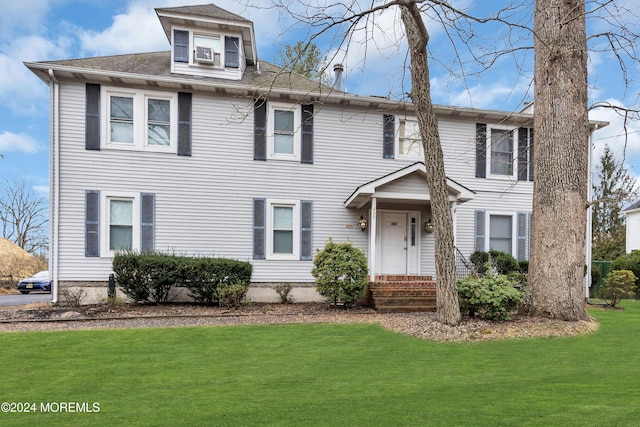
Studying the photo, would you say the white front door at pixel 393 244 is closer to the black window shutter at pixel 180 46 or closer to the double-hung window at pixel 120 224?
the double-hung window at pixel 120 224

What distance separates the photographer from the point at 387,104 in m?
11.3

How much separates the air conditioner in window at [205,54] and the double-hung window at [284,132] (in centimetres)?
226

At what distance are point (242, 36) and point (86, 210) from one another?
263 inches

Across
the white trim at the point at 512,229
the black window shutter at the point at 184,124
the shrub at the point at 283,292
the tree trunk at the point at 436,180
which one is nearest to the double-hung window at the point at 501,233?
the white trim at the point at 512,229

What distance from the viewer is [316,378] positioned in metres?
4.36

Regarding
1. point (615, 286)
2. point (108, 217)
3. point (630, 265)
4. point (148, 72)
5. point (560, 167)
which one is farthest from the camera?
point (630, 265)

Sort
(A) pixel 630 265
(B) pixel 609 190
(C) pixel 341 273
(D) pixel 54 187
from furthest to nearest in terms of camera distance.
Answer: (B) pixel 609 190 → (A) pixel 630 265 → (D) pixel 54 187 → (C) pixel 341 273

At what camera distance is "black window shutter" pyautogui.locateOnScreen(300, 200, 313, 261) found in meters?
10.9

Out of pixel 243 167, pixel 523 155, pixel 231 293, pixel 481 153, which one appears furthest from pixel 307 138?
pixel 523 155

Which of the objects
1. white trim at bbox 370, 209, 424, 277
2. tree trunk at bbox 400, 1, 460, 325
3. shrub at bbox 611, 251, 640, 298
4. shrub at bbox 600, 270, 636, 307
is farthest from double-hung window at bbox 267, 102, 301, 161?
shrub at bbox 611, 251, 640, 298

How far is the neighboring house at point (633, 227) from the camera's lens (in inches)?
997

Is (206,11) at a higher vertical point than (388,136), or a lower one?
higher

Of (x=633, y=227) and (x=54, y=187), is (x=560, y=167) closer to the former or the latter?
(x=54, y=187)

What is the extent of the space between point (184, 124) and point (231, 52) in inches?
105
